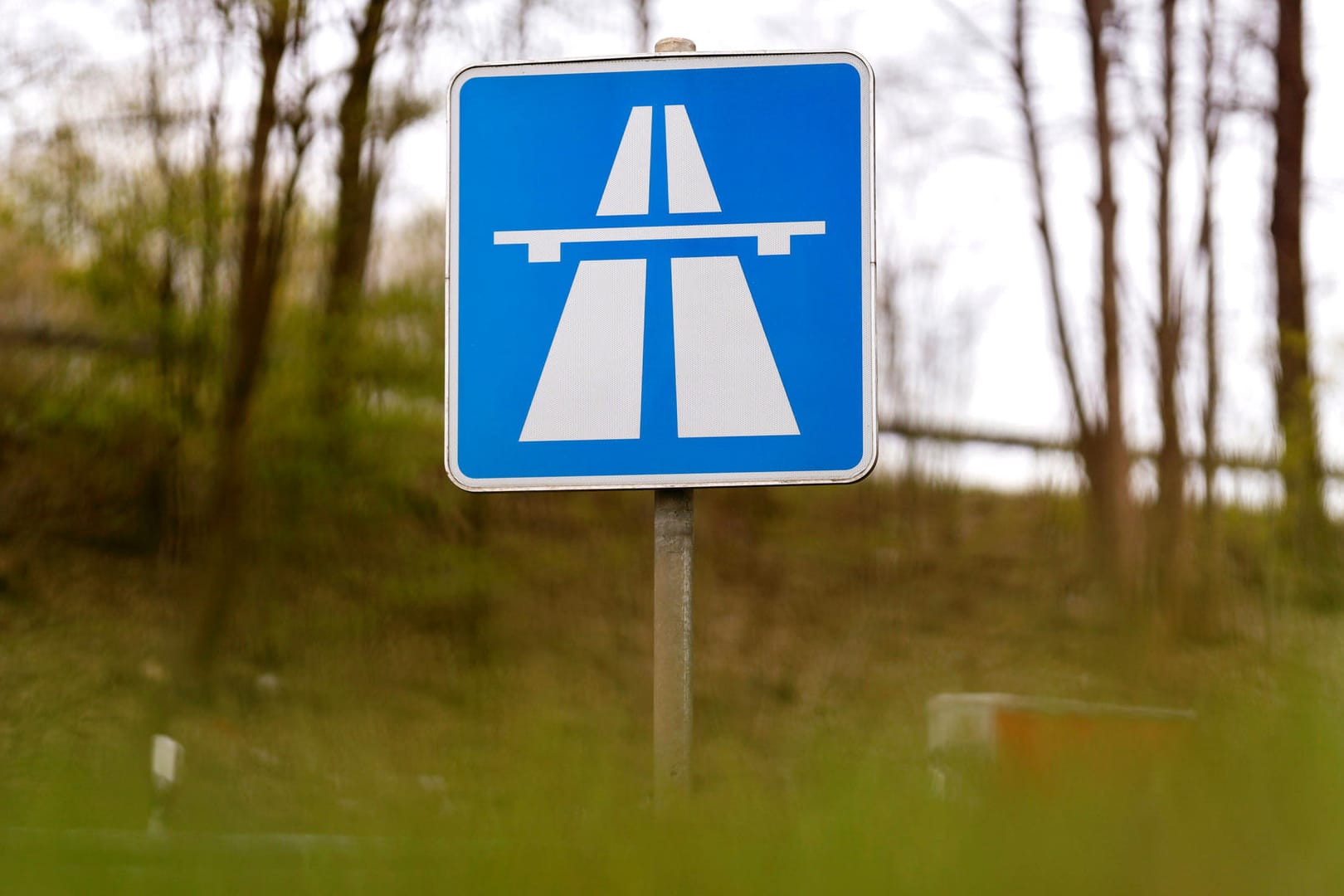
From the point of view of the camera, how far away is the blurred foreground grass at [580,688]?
3.69 ft

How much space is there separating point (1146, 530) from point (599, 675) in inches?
252

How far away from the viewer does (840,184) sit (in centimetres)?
209

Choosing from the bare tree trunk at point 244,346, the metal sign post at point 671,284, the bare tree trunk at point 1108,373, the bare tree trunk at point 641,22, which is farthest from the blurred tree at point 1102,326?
the metal sign post at point 671,284

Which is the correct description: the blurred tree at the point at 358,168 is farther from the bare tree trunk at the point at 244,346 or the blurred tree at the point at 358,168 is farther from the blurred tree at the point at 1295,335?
the blurred tree at the point at 1295,335

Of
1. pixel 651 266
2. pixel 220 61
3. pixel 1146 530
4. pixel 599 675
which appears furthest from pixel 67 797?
pixel 1146 530

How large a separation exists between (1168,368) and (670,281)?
11.8m

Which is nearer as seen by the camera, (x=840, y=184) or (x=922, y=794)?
(x=922, y=794)

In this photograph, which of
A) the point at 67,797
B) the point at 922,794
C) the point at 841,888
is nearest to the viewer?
the point at 841,888

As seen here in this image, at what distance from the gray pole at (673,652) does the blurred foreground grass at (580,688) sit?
7cm

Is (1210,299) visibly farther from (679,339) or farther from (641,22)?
(679,339)

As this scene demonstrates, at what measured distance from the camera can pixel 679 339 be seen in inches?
80.9

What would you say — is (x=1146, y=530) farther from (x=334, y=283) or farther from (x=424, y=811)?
(x=424, y=811)

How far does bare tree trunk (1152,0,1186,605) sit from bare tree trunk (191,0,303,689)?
8.69m

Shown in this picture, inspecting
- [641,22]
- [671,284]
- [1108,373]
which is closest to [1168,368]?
[1108,373]
